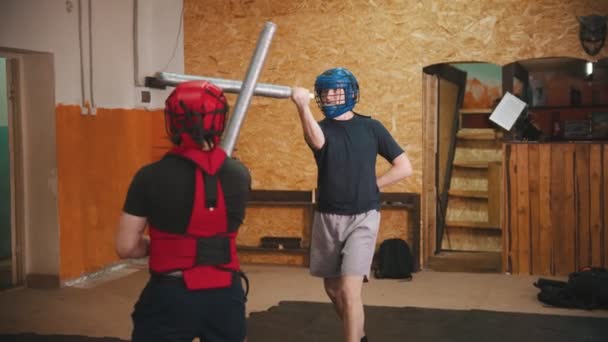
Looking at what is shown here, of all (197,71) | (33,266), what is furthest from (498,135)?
(33,266)

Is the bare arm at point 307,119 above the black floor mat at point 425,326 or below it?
above

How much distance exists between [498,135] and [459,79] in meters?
0.81

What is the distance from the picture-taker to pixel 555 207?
686 cm

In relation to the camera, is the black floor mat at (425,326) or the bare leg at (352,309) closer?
the bare leg at (352,309)

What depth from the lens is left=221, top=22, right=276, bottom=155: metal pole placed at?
8.20 feet

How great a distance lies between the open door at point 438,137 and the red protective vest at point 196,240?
17.1 ft

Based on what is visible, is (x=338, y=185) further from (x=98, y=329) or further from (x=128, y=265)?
(x=128, y=265)

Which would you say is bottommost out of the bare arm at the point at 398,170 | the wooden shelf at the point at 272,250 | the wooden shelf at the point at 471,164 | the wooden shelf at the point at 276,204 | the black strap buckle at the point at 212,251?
the wooden shelf at the point at 272,250

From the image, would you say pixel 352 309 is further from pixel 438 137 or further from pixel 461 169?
pixel 461 169

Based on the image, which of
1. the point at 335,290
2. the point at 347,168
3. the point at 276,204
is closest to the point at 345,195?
the point at 347,168

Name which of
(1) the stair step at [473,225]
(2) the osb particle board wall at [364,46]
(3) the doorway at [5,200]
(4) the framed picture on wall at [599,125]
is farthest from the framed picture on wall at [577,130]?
(3) the doorway at [5,200]

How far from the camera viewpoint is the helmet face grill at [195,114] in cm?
224

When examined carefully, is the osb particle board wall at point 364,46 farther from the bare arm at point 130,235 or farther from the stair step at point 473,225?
the bare arm at point 130,235

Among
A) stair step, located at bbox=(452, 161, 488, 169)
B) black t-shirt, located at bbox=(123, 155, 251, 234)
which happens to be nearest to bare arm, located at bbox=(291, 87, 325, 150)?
black t-shirt, located at bbox=(123, 155, 251, 234)
